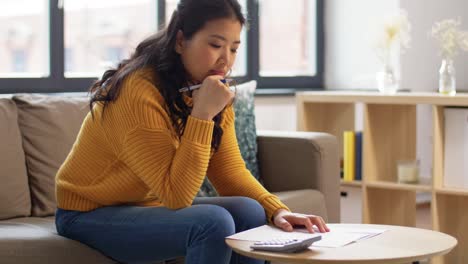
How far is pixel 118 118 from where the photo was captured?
217 cm

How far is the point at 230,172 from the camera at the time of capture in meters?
2.40

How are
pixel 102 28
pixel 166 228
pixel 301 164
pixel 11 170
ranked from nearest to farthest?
pixel 166 228 → pixel 11 170 → pixel 301 164 → pixel 102 28

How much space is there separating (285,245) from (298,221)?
30 centimetres

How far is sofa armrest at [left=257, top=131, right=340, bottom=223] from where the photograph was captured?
3.23 meters

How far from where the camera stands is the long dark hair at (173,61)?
2219 millimetres

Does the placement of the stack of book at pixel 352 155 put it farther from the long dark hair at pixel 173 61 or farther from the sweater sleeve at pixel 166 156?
the sweater sleeve at pixel 166 156

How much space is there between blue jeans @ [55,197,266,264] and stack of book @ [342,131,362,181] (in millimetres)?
1665

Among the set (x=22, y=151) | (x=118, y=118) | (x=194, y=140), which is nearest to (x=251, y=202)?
(x=194, y=140)

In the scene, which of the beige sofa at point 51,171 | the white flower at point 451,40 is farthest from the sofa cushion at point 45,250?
the white flower at point 451,40

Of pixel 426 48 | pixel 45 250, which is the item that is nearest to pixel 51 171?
pixel 45 250

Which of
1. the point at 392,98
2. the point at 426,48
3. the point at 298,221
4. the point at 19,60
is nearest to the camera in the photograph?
the point at 298,221

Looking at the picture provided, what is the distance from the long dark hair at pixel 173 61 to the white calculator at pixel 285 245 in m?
0.47

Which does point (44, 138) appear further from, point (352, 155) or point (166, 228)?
point (352, 155)

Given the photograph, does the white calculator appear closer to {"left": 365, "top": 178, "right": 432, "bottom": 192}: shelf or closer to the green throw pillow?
the green throw pillow
